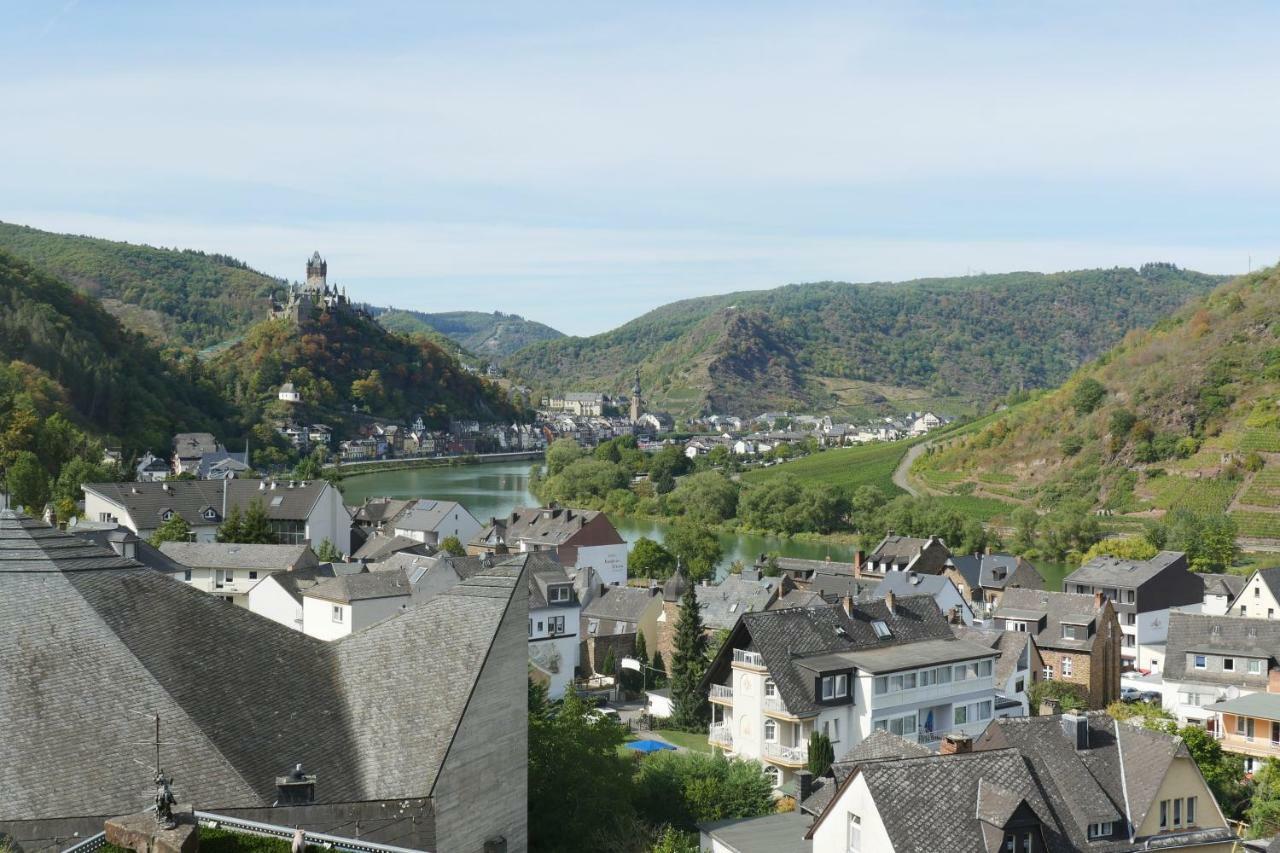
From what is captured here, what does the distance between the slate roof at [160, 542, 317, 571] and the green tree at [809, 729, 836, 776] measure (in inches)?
889

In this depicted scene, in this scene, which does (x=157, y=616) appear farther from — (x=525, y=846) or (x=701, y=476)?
(x=701, y=476)

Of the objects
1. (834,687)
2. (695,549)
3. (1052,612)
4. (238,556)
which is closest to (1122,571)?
(1052,612)

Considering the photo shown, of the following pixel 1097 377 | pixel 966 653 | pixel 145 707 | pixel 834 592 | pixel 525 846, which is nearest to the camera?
pixel 145 707

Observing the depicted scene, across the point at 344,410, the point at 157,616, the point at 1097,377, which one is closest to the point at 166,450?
the point at 344,410

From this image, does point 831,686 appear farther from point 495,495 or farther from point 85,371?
point 85,371

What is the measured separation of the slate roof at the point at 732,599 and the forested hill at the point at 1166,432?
36.6 metres

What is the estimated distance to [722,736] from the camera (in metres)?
25.0

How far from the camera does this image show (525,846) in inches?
551

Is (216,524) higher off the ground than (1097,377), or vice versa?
(1097,377)

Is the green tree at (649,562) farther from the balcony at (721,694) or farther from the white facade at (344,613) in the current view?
the balcony at (721,694)

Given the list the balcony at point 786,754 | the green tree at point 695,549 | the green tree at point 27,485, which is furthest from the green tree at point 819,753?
the green tree at point 27,485

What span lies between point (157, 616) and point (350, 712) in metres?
2.30

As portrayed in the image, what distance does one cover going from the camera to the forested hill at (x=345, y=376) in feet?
447

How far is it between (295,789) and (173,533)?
3708cm
